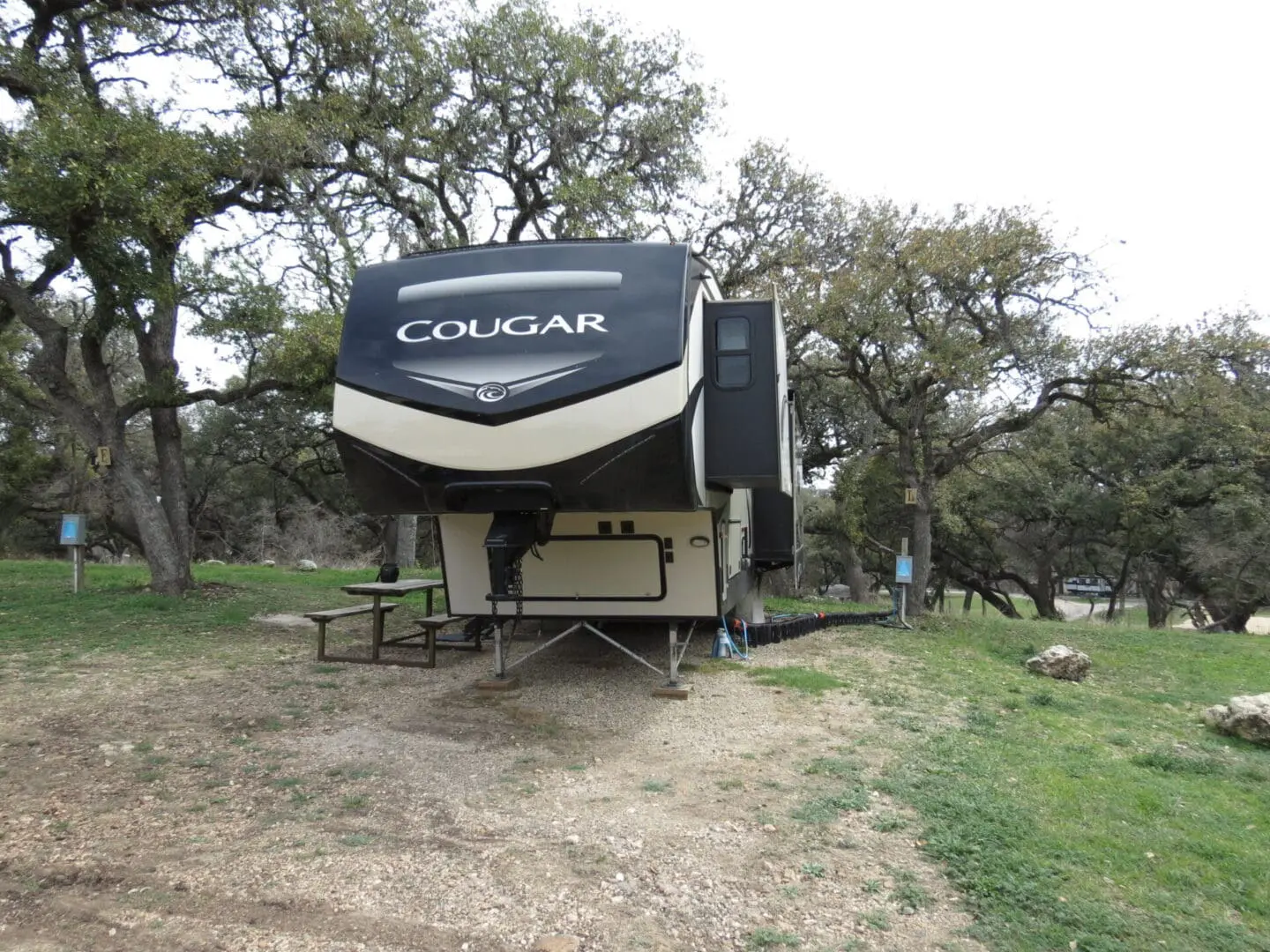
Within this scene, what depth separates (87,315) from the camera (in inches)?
496

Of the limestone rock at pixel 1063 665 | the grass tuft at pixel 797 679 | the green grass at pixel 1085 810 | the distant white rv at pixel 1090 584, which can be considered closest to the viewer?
the green grass at pixel 1085 810

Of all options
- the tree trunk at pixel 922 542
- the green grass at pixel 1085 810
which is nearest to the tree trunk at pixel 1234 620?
the tree trunk at pixel 922 542

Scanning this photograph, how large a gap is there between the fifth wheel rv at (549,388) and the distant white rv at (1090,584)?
2742 centimetres

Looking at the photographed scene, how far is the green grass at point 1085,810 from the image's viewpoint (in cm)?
329

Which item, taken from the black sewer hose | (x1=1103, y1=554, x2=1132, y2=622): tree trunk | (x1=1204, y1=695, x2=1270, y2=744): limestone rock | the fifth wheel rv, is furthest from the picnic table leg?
(x1=1103, y1=554, x2=1132, y2=622): tree trunk

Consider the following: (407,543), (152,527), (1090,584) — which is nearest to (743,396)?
(152,527)

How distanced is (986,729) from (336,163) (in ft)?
37.8

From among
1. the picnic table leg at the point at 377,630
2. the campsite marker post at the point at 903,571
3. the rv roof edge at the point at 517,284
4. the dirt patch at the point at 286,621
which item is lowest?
the dirt patch at the point at 286,621

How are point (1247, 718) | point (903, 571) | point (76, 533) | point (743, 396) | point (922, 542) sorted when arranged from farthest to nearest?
point (922, 542)
point (903, 571)
point (76, 533)
point (1247, 718)
point (743, 396)

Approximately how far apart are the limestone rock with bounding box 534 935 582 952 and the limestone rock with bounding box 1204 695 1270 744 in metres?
5.79

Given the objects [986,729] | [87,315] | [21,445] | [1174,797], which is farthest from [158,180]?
[21,445]

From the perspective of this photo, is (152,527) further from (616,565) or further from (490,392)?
(490,392)

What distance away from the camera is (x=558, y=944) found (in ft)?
9.81

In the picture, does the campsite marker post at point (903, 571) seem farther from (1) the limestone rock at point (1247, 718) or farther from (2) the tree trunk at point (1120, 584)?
(2) the tree trunk at point (1120, 584)
